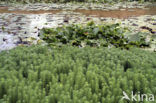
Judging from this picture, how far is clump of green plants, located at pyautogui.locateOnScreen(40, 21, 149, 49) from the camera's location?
456cm

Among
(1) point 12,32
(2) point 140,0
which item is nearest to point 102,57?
(1) point 12,32

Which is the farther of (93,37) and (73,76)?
(93,37)

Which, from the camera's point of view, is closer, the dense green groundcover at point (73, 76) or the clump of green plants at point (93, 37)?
A: the dense green groundcover at point (73, 76)

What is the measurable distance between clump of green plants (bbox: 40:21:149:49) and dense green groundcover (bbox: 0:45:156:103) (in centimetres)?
99

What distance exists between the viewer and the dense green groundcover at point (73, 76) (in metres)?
2.21

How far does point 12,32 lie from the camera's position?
553 centimetres

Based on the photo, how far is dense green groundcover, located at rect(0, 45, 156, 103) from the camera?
221cm

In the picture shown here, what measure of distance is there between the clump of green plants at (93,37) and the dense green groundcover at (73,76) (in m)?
0.99

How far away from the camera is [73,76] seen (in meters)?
2.61

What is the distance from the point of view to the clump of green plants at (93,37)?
4564mm

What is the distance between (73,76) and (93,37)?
2.44 m

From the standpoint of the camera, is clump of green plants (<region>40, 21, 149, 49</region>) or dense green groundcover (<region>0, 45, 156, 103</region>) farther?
clump of green plants (<region>40, 21, 149, 49</region>)

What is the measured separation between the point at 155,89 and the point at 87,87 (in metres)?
0.70

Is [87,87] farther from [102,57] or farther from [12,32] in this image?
[12,32]
